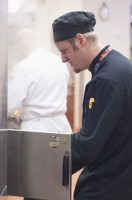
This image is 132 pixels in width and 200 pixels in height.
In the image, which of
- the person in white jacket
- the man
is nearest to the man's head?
the man

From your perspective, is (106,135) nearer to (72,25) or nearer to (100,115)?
(100,115)

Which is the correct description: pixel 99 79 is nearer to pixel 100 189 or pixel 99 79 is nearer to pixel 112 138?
pixel 112 138

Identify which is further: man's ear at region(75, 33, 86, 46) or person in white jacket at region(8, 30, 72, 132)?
person in white jacket at region(8, 30, 72, 132)

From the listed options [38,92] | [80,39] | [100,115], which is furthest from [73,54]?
[38,92]

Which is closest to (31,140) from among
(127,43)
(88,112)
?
(88,112)

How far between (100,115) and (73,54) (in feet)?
0.88

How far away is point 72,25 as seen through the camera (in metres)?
1.27

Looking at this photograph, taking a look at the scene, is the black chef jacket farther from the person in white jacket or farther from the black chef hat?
the person in white jacket

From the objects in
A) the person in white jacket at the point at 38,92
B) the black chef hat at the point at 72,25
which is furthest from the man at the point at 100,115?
the person in white jacket at the point at 38,92

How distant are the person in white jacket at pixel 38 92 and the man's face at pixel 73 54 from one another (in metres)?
0.81

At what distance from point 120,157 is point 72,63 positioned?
1.30ft

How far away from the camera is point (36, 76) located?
2.13 m

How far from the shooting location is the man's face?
4.25 ft

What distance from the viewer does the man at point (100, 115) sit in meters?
1.19
